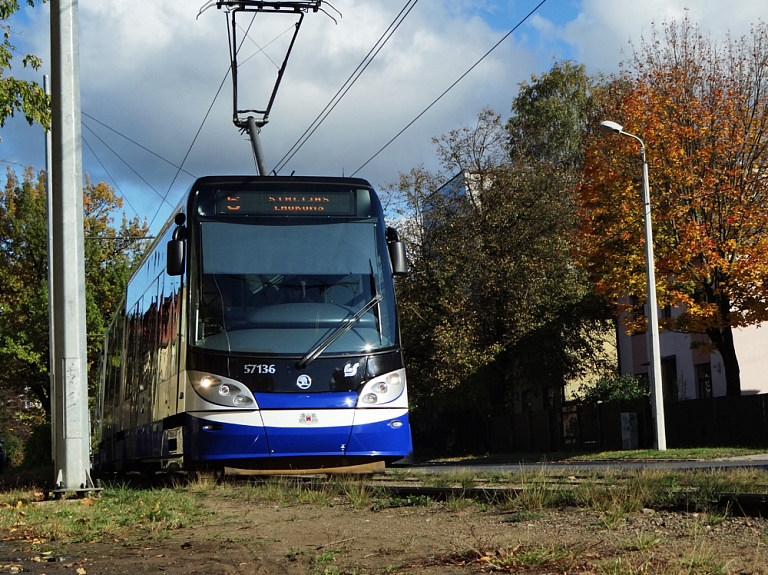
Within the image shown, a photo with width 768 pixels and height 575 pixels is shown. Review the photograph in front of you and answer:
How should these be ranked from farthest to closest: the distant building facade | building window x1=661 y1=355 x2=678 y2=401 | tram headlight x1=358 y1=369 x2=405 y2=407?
building window x1=661 y1=355 x2=678 y2=401, the distant building facade, tram headlight x1=358 y1=369 x2=405 y2=407

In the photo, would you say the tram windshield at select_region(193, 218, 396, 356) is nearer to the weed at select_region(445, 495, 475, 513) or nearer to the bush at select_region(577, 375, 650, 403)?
the weed at select_region(445, 495, 475, 513)

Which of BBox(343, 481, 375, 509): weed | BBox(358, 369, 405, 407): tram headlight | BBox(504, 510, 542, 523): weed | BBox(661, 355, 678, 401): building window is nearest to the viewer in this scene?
BBox(504, 510, 542, 523): weed

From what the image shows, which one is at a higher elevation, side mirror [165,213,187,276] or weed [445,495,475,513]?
side mirror [165,213,187,276]

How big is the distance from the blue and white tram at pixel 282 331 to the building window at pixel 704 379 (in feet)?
92.7

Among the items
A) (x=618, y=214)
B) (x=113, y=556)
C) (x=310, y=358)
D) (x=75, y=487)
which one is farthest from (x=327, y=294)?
(x=618, y=214)

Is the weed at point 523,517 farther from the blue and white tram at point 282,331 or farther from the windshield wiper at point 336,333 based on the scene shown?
the windshield wiper at point 336,333

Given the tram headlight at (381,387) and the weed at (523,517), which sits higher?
the tram headlight at (381,387)

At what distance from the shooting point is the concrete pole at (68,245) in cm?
1272

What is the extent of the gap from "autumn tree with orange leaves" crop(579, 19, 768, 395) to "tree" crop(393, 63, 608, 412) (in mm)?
8108

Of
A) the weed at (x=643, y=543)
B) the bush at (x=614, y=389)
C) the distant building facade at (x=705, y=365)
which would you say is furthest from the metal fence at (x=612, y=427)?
the weed at (x=643, y=543)

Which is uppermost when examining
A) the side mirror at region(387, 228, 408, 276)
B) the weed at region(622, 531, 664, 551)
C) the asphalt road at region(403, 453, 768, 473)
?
the side mirror at region(387, 228, 408, 276)

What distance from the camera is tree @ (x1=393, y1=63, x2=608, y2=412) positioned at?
39.6 meters

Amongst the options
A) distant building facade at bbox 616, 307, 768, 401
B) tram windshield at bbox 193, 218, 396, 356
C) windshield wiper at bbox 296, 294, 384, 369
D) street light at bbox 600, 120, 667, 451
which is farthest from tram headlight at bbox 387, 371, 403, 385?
distant building facade at bbox 616, 307, 768, 401

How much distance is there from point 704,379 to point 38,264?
2621cm
